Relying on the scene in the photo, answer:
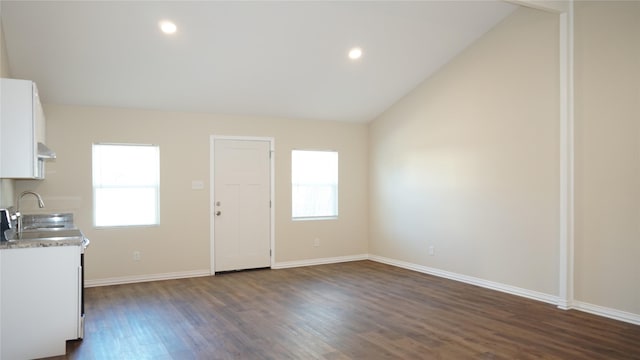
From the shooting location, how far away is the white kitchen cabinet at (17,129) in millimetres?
3291

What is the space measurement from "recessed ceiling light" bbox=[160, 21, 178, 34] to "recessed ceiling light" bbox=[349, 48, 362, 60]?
2055 mm

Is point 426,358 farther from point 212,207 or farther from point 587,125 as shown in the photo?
point 212,207

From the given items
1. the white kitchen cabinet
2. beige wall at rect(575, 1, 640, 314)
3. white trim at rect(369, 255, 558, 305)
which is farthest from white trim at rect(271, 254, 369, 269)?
the white kitchen cabinet

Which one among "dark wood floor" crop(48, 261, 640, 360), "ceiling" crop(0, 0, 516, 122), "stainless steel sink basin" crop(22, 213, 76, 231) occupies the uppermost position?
"ceiling" crop(0, 0, 516, 122)

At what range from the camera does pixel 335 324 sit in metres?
4.09

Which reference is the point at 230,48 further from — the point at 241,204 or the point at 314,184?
the point at 314,184

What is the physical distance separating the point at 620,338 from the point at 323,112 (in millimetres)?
4705

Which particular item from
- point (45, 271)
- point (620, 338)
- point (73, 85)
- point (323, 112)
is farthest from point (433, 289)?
point (73, 85)

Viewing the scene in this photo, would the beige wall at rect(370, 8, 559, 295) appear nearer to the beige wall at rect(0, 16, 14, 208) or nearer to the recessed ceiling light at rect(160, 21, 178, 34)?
the recessed ceiling light at rect(160, 21, 178, 34)

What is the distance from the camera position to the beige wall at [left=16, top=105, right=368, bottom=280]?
5555 millimetres

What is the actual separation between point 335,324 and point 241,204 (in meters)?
3.00

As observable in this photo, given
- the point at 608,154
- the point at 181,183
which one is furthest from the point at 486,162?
the point at 181,183

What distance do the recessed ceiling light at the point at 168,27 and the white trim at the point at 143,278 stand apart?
320 centimetres

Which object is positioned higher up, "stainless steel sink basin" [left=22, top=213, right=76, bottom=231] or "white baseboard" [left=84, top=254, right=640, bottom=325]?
"stainless steel sink basin" [left=22, top=213, right=76, bottom=231]
